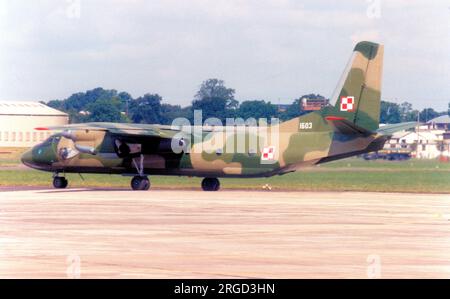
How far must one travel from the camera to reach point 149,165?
42906 mm

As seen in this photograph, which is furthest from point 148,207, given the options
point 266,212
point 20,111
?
point 20,111

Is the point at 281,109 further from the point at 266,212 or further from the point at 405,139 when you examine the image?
the point at 405,139

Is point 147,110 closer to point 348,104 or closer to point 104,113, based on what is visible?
point 104,113

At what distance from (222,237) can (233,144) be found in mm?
19289

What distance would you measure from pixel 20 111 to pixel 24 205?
205 feet

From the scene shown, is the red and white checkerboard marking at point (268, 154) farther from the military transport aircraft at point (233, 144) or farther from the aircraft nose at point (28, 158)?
the aircraft nose at point (28, 158)

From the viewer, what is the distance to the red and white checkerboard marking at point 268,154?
136 ft

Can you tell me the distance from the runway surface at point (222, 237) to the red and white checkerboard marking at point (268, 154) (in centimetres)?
388

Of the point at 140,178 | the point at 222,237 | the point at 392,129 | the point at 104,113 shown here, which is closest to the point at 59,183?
the point at 140,178

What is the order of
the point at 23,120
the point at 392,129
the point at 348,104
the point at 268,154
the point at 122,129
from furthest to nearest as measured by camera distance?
the point at 23,120 → the point at 122,129 → the point at 268,154 → the point at 392,129 → the point at 348,104

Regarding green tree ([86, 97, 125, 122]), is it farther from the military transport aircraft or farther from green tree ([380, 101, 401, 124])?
green tree ([380, 101, 401, 124])

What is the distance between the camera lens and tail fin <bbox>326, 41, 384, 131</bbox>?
40562 millimetres

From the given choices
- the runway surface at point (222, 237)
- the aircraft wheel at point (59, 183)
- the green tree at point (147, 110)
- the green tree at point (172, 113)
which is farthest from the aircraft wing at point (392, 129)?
the green tree at point (147, 110)

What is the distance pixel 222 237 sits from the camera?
22.9 metres
